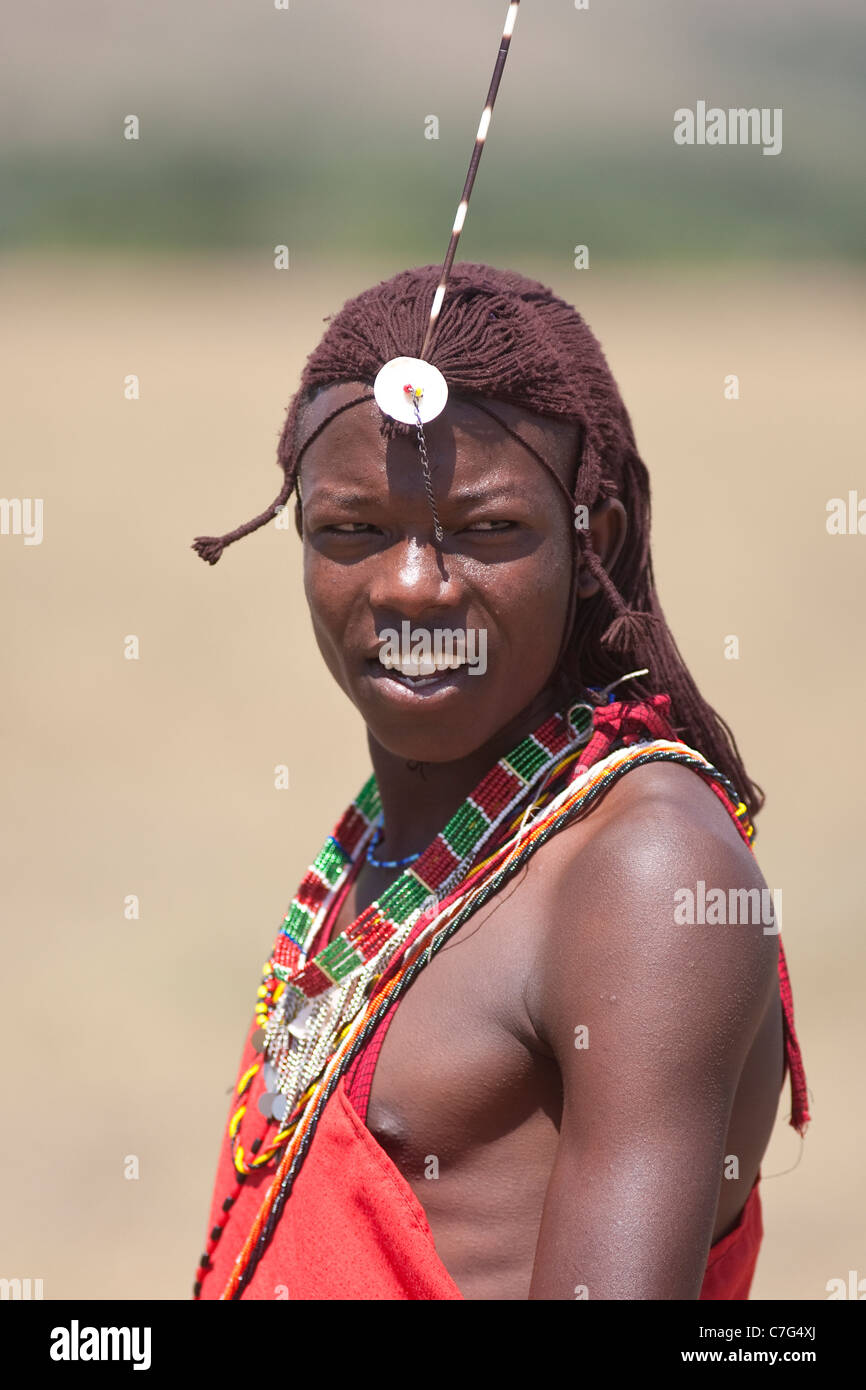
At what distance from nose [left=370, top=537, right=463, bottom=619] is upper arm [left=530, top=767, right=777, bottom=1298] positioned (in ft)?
1.64

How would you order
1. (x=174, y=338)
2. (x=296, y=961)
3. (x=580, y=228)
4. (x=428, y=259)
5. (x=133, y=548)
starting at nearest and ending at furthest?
(x=296, y=961), (x=133, y=548), (x=174, y=338), (x=428, y=259), (x=580, y=228)

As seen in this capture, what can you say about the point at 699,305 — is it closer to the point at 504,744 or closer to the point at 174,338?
the point at 174,338

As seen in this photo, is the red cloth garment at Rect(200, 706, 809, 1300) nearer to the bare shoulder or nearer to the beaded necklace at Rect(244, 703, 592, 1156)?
the beaded necklace at Rect(244, 703, 592, 1156)

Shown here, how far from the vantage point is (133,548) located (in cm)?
1288

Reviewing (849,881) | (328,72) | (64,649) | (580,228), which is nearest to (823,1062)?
(849,881)

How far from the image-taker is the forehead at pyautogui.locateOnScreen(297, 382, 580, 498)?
2.41 metres

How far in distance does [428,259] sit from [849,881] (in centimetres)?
1277

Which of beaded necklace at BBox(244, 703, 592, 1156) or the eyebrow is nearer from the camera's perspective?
the eyebrow

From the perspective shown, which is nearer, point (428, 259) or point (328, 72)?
point (428, 259)

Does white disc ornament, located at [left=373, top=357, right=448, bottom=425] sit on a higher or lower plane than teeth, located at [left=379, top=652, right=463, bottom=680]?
higher

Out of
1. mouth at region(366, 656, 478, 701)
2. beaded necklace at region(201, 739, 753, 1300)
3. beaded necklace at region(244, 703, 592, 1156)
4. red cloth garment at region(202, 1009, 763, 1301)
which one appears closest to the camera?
red cloth garment at region(202, 1009, 763, 1301)

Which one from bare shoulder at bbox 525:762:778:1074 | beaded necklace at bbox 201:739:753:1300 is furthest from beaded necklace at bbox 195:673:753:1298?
bare shoulder at bbox 525:762:778:1074

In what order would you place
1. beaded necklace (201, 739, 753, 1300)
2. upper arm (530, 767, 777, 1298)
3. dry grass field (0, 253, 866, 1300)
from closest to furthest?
upper arm (530, 767, 777, 1298)
beaded necklace (201, 739, 753, 1300)
dry grass field (0, 253, 866, 1300)

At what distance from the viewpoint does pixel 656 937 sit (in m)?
2.02
